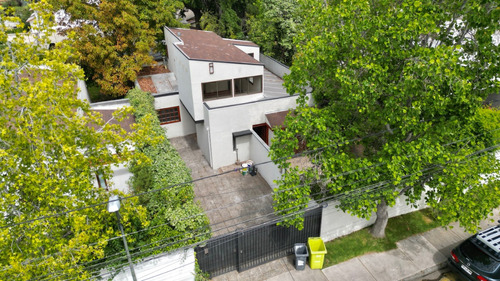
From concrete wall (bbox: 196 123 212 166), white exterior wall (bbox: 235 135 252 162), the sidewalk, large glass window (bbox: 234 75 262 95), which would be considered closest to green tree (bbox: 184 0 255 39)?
large glass window (bbox: 234 75 262 95)

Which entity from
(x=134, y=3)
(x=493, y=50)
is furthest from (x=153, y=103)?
(x=493, y=50)

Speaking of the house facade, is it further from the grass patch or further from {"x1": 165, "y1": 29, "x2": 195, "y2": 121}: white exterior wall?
the grass patch

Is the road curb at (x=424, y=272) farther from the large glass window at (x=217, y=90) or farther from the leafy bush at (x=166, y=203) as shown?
the large glass window at (x=217, y=90)

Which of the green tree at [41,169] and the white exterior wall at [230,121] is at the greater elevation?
the green tree at [41,169]

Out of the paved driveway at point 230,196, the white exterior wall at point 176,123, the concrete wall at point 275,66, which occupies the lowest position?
the paved driveway at point 230,196

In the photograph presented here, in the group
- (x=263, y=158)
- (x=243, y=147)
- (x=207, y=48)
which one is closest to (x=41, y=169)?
(x=263, y=158)

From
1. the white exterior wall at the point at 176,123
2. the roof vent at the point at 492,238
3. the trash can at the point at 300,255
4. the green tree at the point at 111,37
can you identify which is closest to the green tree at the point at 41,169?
the trash can at the point at 300,255
